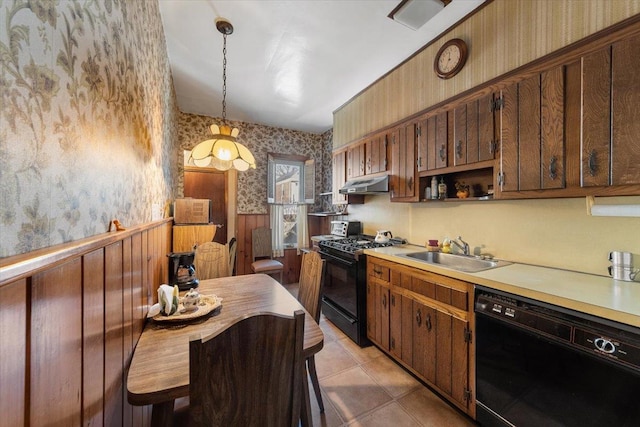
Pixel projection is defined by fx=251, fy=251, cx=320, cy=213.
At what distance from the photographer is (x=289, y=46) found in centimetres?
240

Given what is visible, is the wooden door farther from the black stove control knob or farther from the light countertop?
the black stove control knob

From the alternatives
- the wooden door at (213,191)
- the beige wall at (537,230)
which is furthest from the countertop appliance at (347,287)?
A: the wooden door at (213,191)

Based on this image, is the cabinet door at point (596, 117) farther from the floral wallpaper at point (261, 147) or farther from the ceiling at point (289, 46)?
the floral wallpaper at point (261, 147)

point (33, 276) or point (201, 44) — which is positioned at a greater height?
point (201, 44)

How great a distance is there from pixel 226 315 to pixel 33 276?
1107 mm

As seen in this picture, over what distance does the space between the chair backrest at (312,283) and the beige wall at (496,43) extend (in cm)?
185

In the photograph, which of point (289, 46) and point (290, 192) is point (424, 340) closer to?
point (289, 46)

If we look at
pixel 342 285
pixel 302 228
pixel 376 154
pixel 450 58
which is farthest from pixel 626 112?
pixel 302 228

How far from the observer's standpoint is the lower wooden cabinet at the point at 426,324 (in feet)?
5.47

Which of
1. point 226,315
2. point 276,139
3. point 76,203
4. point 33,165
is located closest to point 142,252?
point 226,315

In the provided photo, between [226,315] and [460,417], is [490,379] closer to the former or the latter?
[460,417]

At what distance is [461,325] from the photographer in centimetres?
167

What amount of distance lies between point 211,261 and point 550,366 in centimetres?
256

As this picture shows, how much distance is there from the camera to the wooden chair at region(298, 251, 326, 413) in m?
1.74
